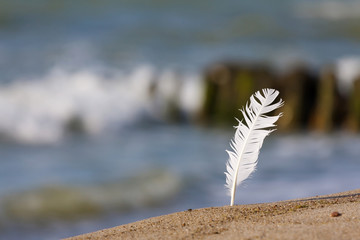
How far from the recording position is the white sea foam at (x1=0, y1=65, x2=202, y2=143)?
11.6m

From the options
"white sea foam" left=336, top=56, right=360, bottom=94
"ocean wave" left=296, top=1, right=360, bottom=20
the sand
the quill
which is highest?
"ocean wave" left=296, top=1, right=360, bottom=20

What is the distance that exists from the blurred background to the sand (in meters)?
2.78

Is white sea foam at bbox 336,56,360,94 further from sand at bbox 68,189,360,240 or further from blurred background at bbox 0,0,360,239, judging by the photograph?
sand at bbox 68,189,360,240

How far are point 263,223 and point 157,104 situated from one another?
10.0 m

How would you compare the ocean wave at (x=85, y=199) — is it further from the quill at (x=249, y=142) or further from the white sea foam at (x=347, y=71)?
the white sea foam at (x=347, y=71)

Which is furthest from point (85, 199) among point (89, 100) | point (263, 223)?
point (89, 100)

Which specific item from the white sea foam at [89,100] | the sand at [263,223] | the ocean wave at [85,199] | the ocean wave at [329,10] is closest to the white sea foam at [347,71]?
the white sea foam at [89,100]

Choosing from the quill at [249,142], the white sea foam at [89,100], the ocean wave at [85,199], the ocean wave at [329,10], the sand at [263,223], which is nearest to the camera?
the sand at [263,223]

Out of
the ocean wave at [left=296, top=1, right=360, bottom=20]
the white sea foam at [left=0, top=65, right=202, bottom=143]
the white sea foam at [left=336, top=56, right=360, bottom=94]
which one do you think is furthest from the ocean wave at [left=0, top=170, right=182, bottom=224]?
the ocean wave at [left=296, top=1, right=360, bottom=20]

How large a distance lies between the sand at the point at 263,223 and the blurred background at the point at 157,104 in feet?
9.11

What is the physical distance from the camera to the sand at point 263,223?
2857 millimetres

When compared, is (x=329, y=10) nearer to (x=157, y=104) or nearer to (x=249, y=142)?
(x=157, y=104)

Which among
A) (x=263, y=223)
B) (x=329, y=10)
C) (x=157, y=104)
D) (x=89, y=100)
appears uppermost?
(x=329, y=10)

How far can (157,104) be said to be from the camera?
1306 cm
